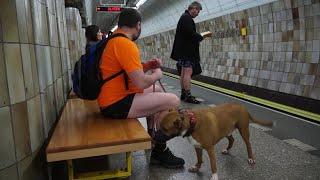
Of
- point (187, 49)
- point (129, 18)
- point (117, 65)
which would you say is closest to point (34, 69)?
point (117, 65)

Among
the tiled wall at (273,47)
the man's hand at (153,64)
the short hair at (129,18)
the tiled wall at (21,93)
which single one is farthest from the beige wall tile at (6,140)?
the tiled wall at (273,47)

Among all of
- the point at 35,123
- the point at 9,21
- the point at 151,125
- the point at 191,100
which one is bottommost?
the point at 191,100

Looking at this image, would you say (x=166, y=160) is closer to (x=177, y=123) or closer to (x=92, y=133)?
(x=177, y=123)

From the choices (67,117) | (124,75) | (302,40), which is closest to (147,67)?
(124,75)

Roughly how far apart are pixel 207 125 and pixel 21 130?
1.57m

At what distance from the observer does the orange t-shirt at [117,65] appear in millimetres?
3113

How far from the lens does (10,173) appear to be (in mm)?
2344

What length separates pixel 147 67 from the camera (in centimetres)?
366

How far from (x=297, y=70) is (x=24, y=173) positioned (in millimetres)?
5740

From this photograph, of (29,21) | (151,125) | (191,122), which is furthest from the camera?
(151,125)

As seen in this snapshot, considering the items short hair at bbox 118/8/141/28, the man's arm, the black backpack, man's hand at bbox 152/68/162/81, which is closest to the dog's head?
the man's arm

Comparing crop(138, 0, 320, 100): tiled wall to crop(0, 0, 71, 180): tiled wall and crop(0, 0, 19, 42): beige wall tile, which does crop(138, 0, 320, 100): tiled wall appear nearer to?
crop(0, 0, 71, 180): tiled wall

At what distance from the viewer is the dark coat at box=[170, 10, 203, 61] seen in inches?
273

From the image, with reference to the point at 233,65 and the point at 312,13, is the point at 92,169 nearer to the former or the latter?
the point at 312,13
